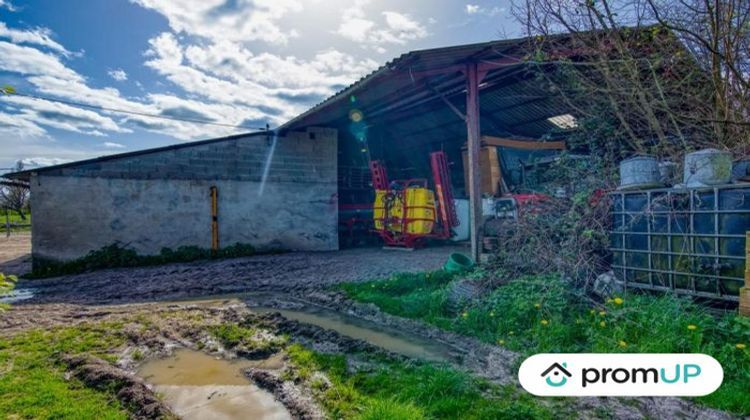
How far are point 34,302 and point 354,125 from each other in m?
8.63

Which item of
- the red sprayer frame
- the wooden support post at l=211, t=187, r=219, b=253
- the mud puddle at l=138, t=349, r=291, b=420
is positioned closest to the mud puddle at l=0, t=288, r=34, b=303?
the wooden support post at l=211, t=187, r=219, b=253

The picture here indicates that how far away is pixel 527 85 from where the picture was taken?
25.6 feet

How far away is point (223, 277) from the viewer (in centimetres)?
738

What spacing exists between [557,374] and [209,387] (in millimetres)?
2544

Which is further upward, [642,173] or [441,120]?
[441,120]

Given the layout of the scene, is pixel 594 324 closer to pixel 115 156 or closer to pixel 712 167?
pixel 712 167

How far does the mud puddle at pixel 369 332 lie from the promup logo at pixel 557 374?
32.8 inches

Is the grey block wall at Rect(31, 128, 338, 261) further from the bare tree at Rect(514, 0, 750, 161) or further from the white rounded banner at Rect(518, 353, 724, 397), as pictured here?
the white rounded banner at Rect(518, 353, 724, 397)

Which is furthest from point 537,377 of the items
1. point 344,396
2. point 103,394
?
point 103,394

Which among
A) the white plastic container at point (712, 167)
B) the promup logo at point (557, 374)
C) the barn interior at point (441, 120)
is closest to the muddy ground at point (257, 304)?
the promup logo at point (557, 374)

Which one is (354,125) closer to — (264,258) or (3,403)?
(264,258)

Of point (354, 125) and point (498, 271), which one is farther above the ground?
point (354, 125)

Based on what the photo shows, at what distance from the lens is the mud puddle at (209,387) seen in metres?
2.47

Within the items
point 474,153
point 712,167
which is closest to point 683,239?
point 712,167
